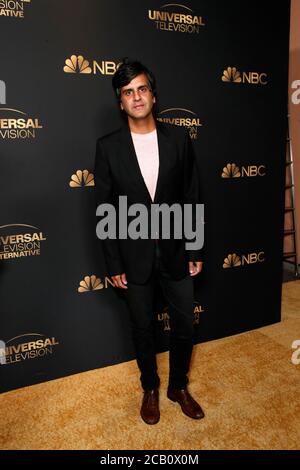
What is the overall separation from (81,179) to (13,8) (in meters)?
0.94

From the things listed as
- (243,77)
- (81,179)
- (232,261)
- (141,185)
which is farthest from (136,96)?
(232,261)

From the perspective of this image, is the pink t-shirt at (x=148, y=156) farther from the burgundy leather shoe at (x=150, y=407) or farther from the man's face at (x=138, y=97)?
the burgundy leather shoe at (x=150, y=407)

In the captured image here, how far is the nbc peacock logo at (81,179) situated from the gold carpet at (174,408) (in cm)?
124

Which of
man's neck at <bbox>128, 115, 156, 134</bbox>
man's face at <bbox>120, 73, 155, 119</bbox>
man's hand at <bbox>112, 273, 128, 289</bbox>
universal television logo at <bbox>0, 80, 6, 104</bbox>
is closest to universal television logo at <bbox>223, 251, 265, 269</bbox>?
man's hand at <bbox>112, 273, 128, 289</bbox>

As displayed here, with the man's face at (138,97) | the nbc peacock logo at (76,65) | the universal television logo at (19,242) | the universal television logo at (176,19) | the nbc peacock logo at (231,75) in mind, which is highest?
the universal television logo at (176,19)

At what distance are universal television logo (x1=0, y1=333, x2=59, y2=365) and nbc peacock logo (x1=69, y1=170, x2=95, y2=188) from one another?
953 mm

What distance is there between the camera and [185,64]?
2.39 m

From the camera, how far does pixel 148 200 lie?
6.06ft

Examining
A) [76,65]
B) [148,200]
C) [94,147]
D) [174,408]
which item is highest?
[76,65]

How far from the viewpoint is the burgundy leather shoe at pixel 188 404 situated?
200 centimetres

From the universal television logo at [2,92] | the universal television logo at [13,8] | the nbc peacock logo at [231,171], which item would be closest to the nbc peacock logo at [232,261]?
the nbc peacock logo at [231,171]

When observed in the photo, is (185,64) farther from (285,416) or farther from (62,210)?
(285,416)

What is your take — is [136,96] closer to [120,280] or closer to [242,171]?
[120,280]
